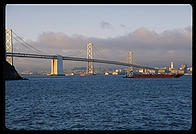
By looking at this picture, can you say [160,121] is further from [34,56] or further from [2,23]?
[34,56]

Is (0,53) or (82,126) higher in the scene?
(0,53)

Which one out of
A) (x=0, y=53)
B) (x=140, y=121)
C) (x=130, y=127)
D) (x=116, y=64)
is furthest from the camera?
(x=116, y=64)

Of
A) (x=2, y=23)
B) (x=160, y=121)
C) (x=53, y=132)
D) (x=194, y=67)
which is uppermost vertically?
(x=2, y=23)

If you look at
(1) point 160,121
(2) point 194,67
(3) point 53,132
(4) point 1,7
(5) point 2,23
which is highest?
(4) point 1,7

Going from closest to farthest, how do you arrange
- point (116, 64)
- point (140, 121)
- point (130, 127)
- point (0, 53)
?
point (0, 53)
point (130, 127)
point (140, 121)
point (116, 64)

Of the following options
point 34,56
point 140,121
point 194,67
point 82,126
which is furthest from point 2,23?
point 34,56

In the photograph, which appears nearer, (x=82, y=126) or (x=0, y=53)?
(x=0, y=53)

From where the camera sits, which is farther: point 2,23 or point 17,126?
point 17,126
